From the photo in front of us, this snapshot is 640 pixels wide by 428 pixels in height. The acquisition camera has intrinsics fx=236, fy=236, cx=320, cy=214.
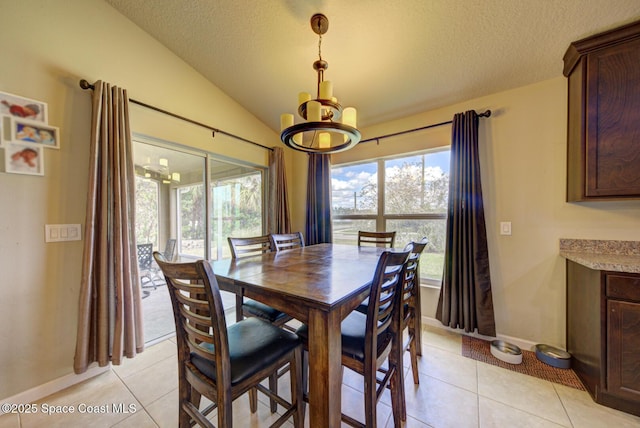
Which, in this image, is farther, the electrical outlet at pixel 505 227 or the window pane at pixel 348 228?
the window pane at pixel 348 228

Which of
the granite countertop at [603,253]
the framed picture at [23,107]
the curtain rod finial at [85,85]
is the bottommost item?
the granite countertop at [603,253]

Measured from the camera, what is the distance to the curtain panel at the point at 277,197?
11.5 ft

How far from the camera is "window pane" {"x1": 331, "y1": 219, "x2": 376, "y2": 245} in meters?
3.32

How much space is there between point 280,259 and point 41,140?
1915 millimetres

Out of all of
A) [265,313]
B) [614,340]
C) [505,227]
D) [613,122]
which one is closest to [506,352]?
[614,340]

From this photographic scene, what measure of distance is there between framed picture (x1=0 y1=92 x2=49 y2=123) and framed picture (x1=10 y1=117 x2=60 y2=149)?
4cm

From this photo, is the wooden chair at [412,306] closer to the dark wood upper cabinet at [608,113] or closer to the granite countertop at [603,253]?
the granite countertop at [603,253]

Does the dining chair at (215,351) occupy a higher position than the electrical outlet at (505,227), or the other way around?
the electrical outlet at (505,227)

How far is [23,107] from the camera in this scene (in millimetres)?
1629

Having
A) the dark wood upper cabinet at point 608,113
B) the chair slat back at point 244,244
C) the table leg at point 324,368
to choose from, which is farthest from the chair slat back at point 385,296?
the dark wood upper cabinet at point 608,113

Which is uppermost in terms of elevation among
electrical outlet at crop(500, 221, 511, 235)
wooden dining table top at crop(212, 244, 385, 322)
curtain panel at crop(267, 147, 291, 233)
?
curtain panel at crop(267, 147, 291, 233)

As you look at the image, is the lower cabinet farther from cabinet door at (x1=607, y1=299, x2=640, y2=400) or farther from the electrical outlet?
the electrical outlet

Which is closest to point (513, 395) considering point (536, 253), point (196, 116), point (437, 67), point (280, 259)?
point (536, 253)

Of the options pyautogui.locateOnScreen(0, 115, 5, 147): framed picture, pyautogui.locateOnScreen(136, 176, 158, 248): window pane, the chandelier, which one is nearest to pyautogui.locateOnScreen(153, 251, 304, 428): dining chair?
the chandelier
